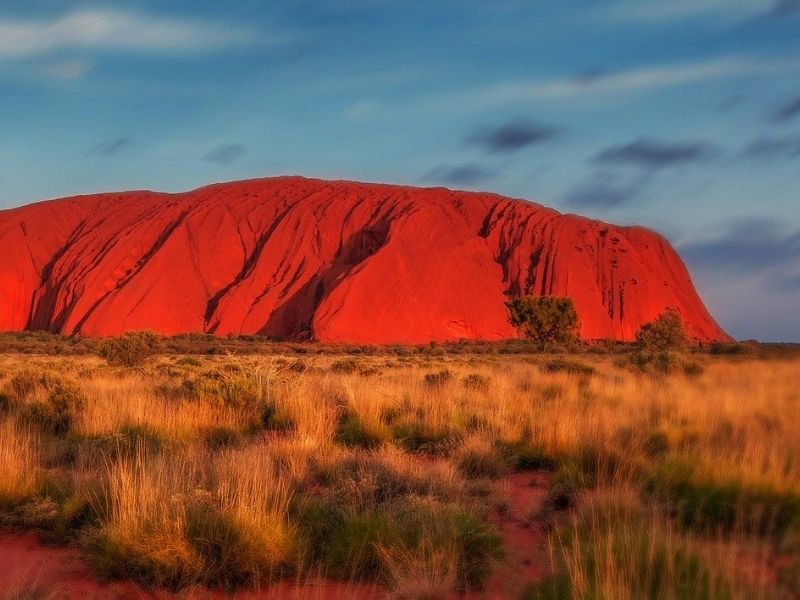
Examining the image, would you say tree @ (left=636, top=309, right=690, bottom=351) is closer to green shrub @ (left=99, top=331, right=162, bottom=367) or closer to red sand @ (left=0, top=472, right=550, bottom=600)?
green shrub @ (left=99, top=331, right=162, bottom=367)

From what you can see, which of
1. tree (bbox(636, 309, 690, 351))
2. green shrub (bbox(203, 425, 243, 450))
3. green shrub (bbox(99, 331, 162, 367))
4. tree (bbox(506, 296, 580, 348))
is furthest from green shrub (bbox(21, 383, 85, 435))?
tree (bbox(506, 296, 580, 348))

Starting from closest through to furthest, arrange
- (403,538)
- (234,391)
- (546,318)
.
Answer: (403,538) → (234,391) → (546,318)

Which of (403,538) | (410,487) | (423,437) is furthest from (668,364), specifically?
(403,538)

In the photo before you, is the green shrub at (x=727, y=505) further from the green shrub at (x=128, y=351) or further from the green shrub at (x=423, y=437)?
the green shrub at (x=128, y=351)

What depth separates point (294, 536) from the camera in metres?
4.89

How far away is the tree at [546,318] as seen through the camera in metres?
44.8

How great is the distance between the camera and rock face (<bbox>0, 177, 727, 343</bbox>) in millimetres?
60531

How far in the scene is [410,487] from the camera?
611 cm

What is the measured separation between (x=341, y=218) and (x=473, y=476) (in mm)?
62125

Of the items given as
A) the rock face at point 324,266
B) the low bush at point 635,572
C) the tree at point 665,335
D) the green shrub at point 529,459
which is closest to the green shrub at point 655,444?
the green shrub at point 529,459

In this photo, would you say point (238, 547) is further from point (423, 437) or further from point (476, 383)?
point (476, 383)

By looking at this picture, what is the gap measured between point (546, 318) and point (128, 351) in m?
26.9

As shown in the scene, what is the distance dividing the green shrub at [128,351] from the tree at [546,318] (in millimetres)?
25089

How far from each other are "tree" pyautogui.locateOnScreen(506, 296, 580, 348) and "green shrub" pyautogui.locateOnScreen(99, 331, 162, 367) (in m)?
25.1
